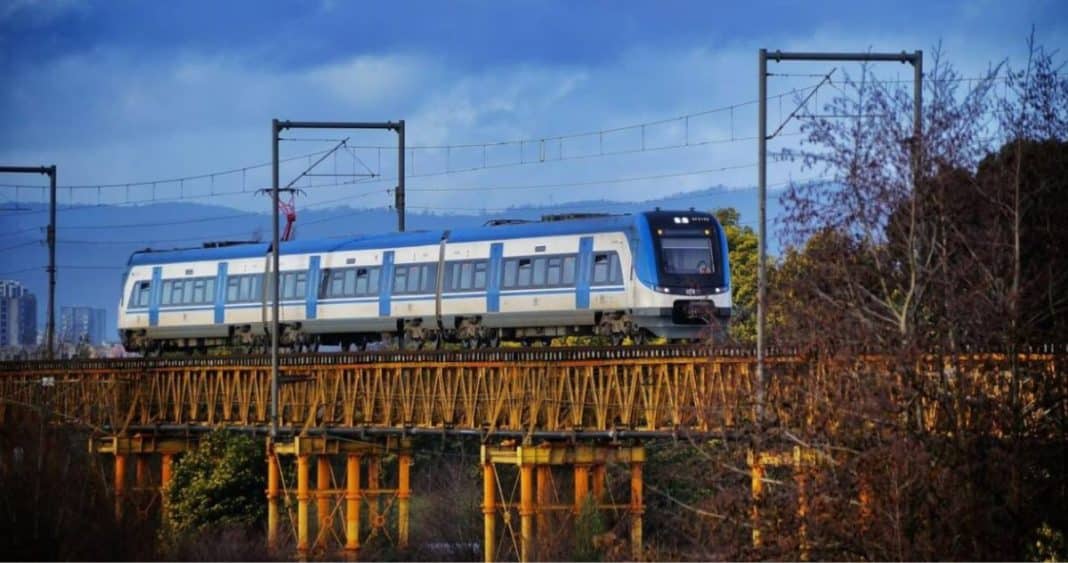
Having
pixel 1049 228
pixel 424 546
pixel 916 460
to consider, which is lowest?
pixel 424 546

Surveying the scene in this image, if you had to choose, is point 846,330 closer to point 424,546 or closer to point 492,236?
point 492,236

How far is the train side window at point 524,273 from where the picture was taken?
5391 centimetres

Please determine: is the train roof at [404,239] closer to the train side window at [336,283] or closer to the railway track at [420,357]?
the train side window at [336,283]

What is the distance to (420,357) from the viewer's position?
165 ft

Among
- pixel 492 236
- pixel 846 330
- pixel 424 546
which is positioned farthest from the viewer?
pixel 424 546

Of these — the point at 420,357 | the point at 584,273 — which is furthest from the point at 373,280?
the point at 420,357

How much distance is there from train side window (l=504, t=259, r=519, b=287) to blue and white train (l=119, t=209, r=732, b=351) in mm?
25

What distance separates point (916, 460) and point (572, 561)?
21.2m

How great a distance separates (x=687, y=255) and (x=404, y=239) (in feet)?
36.3

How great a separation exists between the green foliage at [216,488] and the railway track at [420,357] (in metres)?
2.48

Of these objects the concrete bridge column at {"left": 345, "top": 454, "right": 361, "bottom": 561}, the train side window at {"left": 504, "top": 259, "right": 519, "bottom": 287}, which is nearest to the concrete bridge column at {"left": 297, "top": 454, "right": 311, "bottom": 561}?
the concrete bridge column at {"left": 345, "top": 454, "right": 361, "bottom": 561}

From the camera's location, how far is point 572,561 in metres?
49.2

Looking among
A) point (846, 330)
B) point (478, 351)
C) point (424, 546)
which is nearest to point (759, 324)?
point (846, 330)

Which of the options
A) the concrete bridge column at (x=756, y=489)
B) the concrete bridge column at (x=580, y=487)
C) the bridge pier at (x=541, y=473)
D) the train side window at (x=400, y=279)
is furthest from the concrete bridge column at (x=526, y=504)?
the concrete bridge column at (x=756, y=489)
